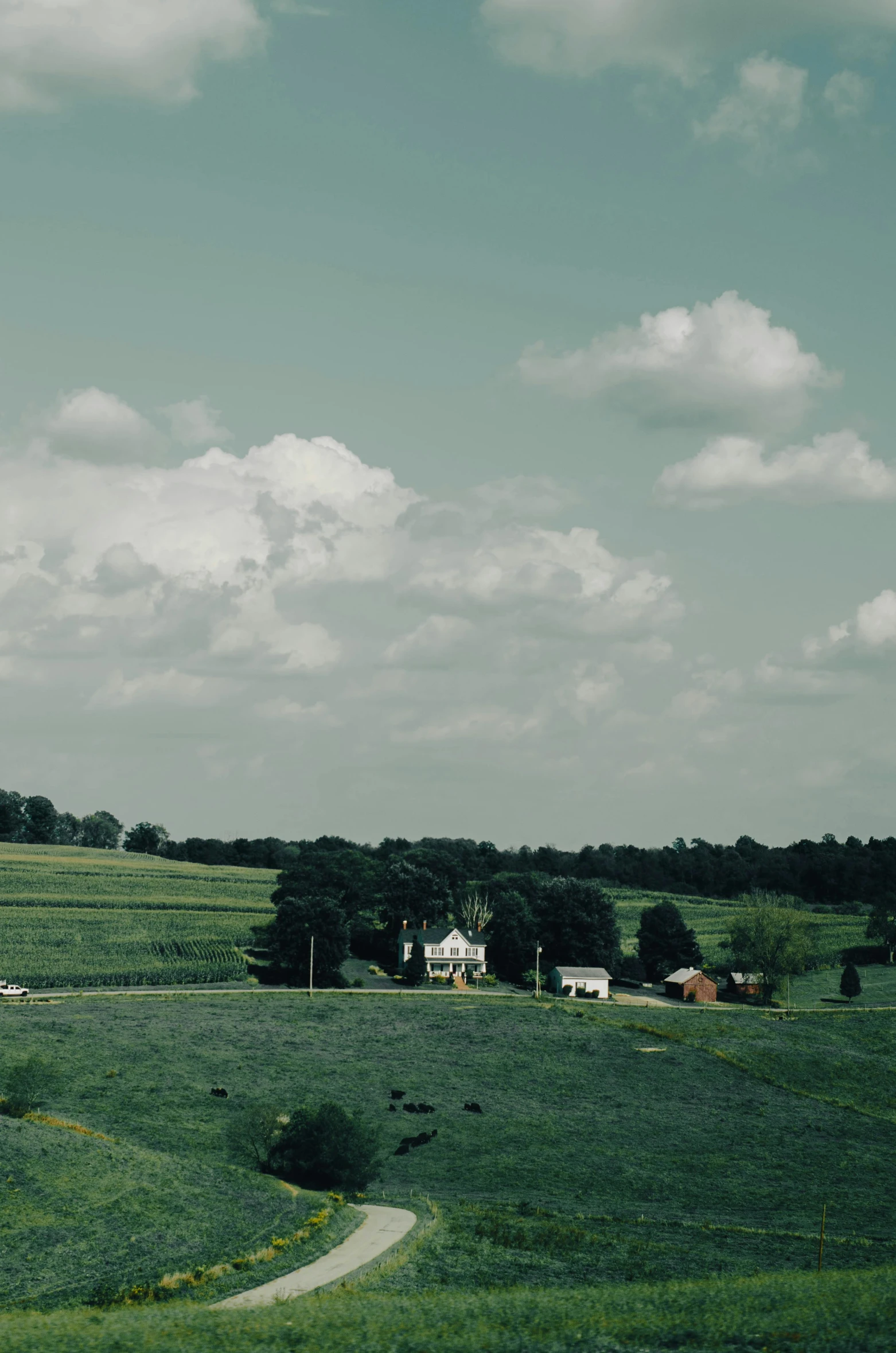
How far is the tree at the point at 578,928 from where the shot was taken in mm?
126812

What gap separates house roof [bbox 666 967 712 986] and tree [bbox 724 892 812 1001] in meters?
5.56

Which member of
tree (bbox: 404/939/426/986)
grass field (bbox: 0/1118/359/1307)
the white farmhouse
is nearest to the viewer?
grass field (bbox: 0/1118/359/1307)

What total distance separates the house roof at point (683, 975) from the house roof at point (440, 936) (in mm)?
21068

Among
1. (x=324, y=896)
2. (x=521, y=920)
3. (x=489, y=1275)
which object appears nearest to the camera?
(x=489, y=1275)

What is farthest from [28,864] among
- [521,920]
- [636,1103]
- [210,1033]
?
[636,1103]

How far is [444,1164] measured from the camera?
59875 mm

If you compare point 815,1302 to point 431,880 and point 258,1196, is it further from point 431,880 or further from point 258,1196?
point 431,880

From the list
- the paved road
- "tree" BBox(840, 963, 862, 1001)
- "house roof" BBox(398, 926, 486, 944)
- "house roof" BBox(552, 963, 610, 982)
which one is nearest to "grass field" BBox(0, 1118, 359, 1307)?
the paved road

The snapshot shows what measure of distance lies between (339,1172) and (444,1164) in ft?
26.6

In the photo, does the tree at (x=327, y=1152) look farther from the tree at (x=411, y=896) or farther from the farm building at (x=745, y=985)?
the farm building at (x=745, y=985)

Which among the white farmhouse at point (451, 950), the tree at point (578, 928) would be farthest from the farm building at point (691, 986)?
the white farmhouse at point (451, 950)

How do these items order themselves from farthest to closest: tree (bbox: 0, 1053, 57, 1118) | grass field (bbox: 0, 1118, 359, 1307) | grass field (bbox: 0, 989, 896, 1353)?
tree (bbox: 0, 1053, 57, 1118) < grass field (bbox: 0, 1118, 359, 1307) < grass field (bbox: 0, 989, 896, 1353)

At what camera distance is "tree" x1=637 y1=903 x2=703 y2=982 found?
440 feet

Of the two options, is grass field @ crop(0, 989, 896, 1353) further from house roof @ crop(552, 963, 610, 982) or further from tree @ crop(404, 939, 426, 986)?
house roof @ crop(552, 963, 610, 982)
